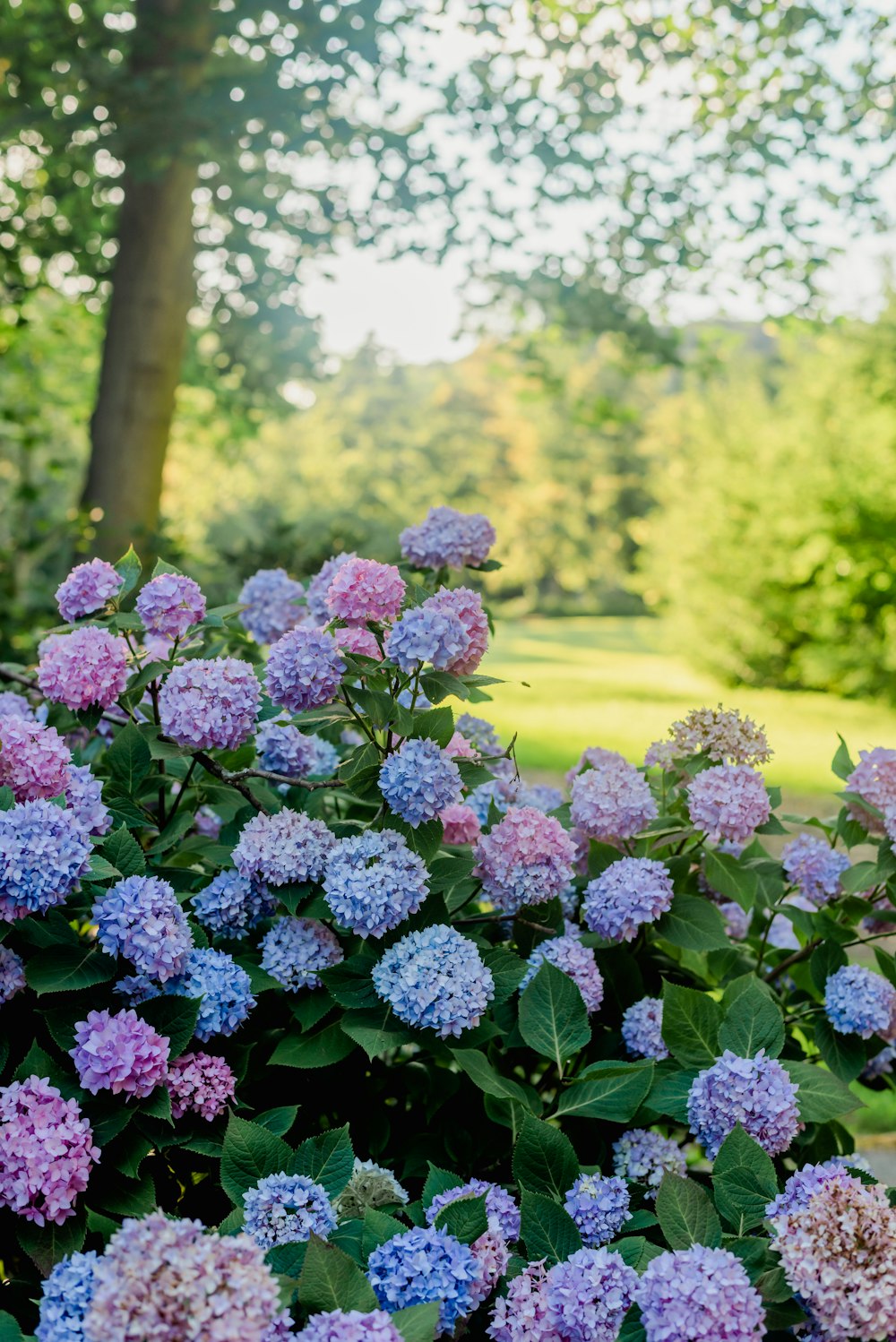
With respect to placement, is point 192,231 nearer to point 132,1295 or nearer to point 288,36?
point 288,36

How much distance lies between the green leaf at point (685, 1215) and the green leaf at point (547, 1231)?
0.13 metres

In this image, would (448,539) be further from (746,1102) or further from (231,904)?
(746,1102)

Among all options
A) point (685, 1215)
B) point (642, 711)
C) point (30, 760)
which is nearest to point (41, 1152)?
point (30, 760)

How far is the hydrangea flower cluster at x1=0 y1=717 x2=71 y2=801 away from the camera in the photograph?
166 cm

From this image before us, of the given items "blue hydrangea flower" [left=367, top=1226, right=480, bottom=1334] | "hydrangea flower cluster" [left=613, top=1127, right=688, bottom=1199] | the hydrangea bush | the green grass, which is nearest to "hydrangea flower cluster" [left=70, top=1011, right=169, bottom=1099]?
the hydrangea bush

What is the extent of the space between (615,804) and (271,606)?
33.2 inches

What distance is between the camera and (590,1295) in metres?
1.28

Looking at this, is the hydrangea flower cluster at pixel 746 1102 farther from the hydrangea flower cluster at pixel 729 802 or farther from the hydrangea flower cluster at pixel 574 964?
the hydrangea flower cluster at pixel 729 802

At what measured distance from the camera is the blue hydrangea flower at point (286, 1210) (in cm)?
132

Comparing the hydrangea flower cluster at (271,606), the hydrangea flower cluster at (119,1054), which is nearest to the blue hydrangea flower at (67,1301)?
the hydrangea flower cluster at (119,1054)

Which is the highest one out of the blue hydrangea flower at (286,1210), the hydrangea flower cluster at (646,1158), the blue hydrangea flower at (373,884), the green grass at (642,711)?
the blue hydrangea flower at (373,884)

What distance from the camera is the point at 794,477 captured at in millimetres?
18172

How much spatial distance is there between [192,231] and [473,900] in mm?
6514

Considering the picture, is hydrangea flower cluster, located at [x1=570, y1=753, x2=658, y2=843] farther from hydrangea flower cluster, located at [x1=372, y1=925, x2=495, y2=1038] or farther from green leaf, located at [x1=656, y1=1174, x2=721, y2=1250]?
green leaf, located at [x1=656, y1=1174, x2=721, y2=1250]
